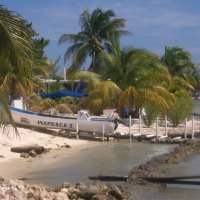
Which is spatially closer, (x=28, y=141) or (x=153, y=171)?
(x=153, y=171)

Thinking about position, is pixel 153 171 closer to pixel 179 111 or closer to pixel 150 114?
pixel 150 114

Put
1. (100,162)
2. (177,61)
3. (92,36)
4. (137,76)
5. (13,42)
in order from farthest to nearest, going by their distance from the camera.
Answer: (177,61) < (92,36) < (137,76) < (100,162) < (13,42)

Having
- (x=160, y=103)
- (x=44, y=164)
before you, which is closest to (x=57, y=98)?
(x=160, y=103)

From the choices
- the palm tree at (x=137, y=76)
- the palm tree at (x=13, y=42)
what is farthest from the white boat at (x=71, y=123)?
the palm tree at (x=13, y=42)

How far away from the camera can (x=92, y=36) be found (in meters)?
42.6

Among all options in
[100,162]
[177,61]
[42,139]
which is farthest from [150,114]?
[177,61]

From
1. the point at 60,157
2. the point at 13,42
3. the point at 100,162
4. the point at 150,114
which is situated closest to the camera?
the point at 13,42

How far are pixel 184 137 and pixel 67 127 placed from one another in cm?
602

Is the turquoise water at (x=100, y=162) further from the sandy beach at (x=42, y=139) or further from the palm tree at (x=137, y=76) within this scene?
the palm tree at (x=137, y=76)

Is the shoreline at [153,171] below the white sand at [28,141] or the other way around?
below

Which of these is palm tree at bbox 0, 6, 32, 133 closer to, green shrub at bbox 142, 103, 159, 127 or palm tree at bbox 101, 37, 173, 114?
green shrub at bbox 142, 103, 159, 127

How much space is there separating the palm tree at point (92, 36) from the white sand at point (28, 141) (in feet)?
55.8

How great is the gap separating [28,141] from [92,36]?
A: 20574mm

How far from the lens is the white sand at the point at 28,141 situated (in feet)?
66.1
